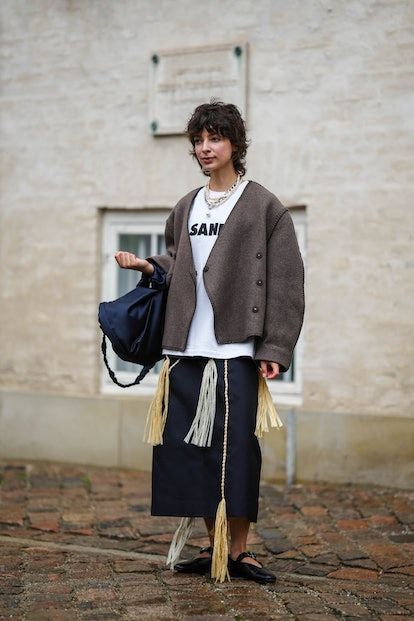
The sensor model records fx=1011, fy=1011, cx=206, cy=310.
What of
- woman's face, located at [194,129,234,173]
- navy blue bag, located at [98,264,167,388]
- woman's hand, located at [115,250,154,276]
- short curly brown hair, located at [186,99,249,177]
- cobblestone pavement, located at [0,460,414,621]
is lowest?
cobblestone pavement, located at [0,460,414,621]

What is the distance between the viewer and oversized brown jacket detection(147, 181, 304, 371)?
172 inches

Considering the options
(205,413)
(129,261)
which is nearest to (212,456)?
(205,413)

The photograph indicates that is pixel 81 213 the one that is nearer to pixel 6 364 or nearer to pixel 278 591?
pixel 6 364

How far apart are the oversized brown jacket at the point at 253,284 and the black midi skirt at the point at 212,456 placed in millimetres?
147

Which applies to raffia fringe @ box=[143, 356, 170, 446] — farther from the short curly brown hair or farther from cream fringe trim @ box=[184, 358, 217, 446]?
the short curly brown hair

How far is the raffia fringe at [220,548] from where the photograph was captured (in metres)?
4.35

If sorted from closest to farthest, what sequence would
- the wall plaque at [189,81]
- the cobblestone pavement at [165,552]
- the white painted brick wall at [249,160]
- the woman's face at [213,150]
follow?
1. the cobblestone pavement at [165,552]
2. the woman's face at [213,150]
3. the white painted brick wall at [249,160]
4. the wall plaque at [189,81]

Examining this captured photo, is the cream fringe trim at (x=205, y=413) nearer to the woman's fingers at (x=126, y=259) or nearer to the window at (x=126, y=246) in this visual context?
the woman's fingers at (x=126, y=259)

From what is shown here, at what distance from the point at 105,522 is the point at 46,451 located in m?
1.90

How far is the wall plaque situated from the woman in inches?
104

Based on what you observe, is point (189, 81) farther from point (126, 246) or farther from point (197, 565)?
point (197, 565)

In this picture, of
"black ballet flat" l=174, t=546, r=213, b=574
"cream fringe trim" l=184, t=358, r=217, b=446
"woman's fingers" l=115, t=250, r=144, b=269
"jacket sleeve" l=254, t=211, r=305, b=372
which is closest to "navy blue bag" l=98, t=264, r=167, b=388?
"woman's fingers" l=115, t=250, r=144, b=269

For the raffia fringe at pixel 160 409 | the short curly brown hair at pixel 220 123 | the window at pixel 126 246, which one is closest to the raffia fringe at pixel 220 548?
the raffia fringe at pixel 160 409

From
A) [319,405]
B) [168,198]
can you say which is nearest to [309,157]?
[168,198]
